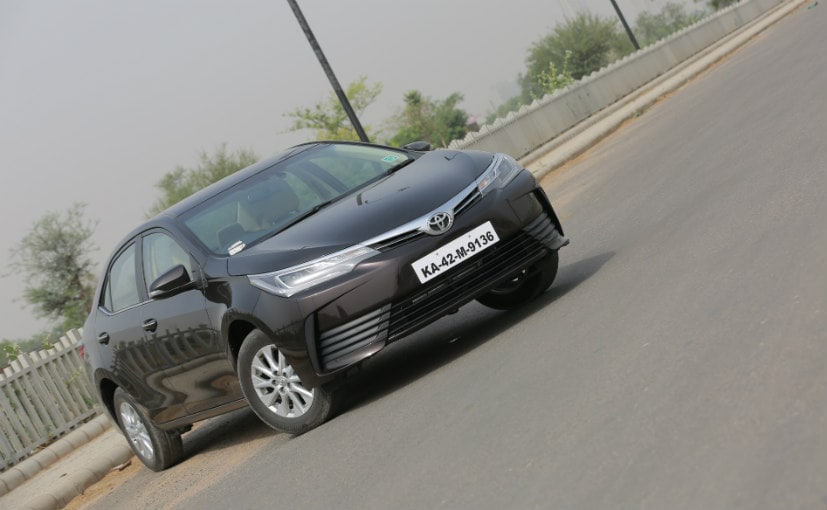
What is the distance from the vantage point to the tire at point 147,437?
9828 mm

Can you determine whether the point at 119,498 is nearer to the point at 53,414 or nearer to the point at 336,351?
the point at 336,351

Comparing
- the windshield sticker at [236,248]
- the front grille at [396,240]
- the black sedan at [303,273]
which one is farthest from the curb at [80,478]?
the front grille at [396,240]

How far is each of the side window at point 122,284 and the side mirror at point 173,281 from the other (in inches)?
39.4

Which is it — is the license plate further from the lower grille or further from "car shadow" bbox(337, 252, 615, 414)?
"car shadow" bbox(337, 252, 615, 414)

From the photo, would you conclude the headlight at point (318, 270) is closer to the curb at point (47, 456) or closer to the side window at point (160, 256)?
the side window at point (160, 256)

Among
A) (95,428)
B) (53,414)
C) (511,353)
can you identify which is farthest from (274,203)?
(53,414)

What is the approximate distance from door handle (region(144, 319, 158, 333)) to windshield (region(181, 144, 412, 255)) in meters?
0.75

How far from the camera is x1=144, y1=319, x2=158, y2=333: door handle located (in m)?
9.09

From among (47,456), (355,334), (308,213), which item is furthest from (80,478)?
(355,334)

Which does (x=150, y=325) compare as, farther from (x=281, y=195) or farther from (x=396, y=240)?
(x=396, y=240)

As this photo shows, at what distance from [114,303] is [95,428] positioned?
5.38m

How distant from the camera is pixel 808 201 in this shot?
8500 millimetres

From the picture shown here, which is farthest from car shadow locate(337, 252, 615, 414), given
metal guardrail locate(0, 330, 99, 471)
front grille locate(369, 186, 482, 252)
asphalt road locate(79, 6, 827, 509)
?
metal guardrail locate(0, 330, 99, 471)

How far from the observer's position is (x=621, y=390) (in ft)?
19.1
